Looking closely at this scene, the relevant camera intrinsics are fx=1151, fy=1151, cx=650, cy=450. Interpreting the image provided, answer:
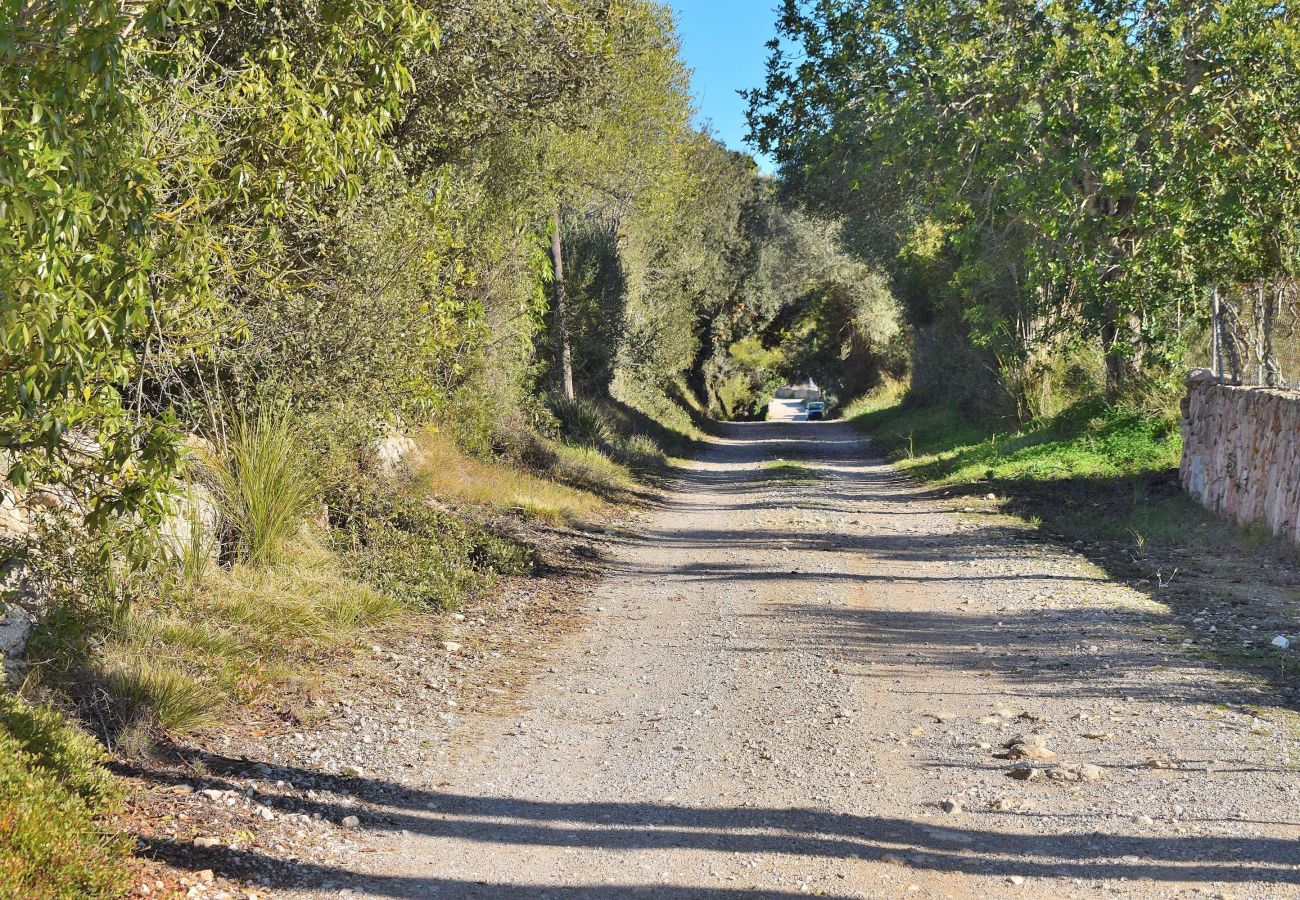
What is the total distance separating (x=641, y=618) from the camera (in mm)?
9648

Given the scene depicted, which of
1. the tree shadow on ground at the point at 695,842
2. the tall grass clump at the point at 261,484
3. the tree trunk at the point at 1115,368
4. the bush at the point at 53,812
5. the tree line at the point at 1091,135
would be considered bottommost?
the tree shadow on ground at the point at 695,842

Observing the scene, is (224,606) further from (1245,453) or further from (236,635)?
(1245,453)

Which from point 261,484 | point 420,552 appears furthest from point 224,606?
point 420,552

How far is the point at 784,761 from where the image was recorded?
19.4 ft

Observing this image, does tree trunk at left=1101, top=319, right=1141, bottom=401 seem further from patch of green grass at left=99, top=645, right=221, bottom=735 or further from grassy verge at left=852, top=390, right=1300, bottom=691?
patch of green grass at left=99, top=645, right=221, bottom=735

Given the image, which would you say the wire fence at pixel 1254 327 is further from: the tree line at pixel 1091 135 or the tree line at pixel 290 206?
the tree line at pixel 290 206

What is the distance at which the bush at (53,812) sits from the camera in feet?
13.2

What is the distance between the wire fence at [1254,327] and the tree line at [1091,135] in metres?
0.24

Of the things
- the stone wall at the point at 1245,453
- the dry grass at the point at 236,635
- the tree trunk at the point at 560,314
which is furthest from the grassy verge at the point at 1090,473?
the dry grass at the point at 236,635

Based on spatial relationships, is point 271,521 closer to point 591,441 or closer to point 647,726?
point 647,726

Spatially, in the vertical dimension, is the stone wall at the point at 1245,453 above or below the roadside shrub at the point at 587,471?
above

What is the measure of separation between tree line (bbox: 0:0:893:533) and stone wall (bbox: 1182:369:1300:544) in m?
7.94

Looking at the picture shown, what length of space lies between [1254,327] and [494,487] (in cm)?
969

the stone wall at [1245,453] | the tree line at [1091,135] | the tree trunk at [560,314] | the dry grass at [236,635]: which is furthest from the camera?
the tree trunk at [560,314]
